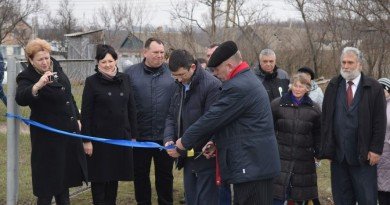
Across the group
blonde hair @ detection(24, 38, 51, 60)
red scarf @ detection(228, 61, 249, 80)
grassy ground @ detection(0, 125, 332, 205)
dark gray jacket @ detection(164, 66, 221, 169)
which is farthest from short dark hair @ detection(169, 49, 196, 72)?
grassy ground @ detection(0, 125, 332, 205)

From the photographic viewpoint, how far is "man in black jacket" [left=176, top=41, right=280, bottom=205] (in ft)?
14.1

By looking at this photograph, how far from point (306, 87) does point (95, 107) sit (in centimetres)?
223

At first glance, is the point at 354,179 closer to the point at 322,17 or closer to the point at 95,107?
the point at 95,107

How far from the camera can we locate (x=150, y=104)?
6.11m

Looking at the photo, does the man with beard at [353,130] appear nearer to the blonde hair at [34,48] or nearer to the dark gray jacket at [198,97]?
the dark gray jacket at [198,97]

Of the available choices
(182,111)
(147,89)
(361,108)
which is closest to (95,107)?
(147,89)

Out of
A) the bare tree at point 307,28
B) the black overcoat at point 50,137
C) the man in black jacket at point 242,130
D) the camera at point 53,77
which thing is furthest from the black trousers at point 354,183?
the bare tree at point 307,28

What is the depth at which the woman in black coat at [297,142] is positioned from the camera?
5711 millimetres

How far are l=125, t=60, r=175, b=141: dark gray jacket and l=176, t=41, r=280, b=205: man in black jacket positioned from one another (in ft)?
5.44

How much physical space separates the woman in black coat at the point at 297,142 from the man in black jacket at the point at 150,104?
125cm

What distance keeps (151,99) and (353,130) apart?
7.18ft

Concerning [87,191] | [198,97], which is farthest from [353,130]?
[87,191]

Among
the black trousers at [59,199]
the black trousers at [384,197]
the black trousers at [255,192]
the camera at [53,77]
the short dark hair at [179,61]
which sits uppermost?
the short dark hair at [179,61]

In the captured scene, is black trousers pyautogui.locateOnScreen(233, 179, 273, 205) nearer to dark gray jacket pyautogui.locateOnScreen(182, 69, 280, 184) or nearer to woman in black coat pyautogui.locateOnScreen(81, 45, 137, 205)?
dark gray jacket pyautogui.locateOnScreen(182, 69, 280, 184)
